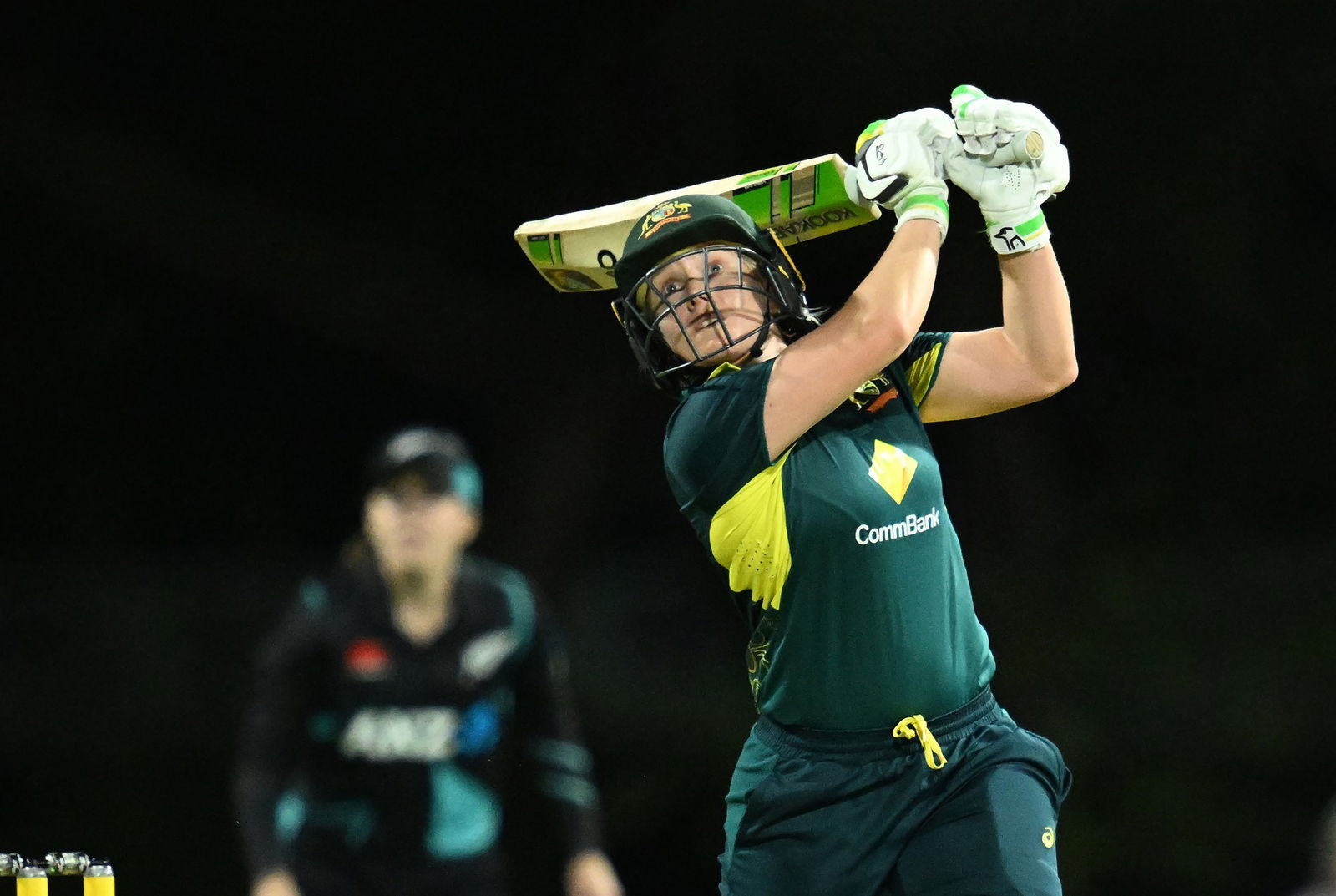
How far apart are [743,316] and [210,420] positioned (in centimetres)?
270

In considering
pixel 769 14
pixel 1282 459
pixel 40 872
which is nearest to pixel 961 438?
pixel 1282 459

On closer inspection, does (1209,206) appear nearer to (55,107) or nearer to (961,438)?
(961,438)

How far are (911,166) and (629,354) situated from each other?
254 centimetres

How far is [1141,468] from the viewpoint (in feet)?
14.1

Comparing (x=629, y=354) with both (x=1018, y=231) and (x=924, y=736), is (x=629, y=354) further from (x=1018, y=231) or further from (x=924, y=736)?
(x=924, y=736)

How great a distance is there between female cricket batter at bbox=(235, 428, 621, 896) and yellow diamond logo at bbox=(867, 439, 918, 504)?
3.93ft

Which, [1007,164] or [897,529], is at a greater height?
[1007,164]

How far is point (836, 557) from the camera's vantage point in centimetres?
176

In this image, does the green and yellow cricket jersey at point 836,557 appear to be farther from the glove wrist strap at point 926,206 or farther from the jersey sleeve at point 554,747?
the jersey sleeve at point 554,747

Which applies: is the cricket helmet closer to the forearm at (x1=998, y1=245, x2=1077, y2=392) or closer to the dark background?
the forearm at (x1=998, y1=245, x2=1077, y2=392)

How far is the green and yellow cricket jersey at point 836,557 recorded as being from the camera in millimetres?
1758

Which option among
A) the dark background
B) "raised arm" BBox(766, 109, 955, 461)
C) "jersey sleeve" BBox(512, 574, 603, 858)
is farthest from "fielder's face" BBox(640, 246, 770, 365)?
the dark background

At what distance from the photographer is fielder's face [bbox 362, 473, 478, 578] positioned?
10.3 feet

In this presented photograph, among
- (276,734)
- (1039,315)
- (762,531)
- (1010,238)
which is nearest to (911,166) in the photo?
(1010,238)
